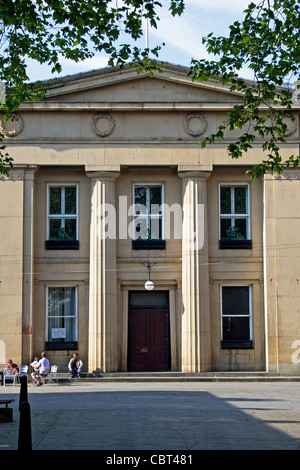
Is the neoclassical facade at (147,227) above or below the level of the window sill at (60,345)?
above

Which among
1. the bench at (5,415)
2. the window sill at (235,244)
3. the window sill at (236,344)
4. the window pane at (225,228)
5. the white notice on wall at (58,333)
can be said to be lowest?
the bench at (5,415)

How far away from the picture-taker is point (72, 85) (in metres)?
35.1

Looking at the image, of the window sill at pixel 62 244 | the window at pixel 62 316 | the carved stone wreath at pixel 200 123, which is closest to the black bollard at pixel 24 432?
the window at pixel 62 316

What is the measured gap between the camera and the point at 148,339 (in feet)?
116

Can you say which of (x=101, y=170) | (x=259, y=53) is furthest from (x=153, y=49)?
(x=101, y=170)

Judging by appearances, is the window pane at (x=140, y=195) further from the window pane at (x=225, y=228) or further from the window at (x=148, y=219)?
the window pane at (x=225, y=228)

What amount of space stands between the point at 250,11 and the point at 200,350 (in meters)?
18.2

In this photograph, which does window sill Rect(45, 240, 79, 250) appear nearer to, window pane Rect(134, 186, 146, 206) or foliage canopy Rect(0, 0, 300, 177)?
window pane Rect(134, 186, 146, 206)

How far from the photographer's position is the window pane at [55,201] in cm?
3556

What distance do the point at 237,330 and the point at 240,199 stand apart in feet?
17.6

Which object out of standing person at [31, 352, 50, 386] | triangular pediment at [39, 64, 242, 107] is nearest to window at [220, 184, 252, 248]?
triangular pediment at [39, 64, 242, 107]

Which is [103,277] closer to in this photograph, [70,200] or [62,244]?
[62,244]

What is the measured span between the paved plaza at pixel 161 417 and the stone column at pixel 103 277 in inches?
116
